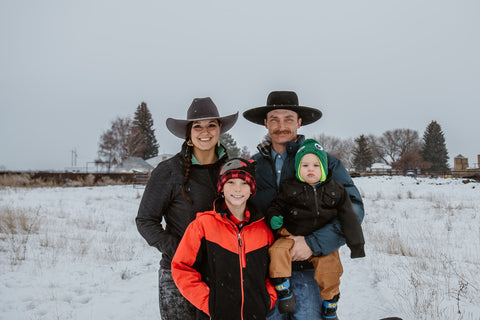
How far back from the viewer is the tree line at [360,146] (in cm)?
5591

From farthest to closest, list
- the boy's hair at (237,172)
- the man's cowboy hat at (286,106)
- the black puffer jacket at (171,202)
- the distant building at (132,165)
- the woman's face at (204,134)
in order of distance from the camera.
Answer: the distant building at (132,165)
the man's cowboy hat at (286,106)
the woman's face at (204,134)
the black puffer jacket at (171,202)
the boy's hair at (237,172)

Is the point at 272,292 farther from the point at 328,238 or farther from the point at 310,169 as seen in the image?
the point at 310,169

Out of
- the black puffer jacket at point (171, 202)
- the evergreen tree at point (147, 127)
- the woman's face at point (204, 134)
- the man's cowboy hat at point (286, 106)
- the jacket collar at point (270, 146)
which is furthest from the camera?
the evergreen tree at point (147, 127)

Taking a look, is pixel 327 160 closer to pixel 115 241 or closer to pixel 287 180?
pixel 287 180

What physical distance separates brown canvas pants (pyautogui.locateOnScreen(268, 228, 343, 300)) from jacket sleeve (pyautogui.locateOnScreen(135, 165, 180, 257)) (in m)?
0.82

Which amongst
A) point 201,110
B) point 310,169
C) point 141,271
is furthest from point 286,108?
point 141,271

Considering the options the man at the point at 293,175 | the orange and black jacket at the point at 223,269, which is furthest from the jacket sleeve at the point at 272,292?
the man at the point at 293,175

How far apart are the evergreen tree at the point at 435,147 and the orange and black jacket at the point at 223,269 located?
7037cm

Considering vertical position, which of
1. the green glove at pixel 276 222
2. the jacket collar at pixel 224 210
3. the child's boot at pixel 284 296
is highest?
the jacket collar at pixel 224 210

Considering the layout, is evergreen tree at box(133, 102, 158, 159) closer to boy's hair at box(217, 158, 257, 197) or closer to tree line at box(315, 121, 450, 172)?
tree line at box(315, 121, 450, 172)

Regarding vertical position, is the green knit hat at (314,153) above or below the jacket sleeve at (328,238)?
above

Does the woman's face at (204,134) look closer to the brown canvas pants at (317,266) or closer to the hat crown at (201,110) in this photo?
the hat crown at (201,110)

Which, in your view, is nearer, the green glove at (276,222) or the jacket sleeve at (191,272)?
the jacket sleeve at (191,272)

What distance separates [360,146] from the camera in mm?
63156
